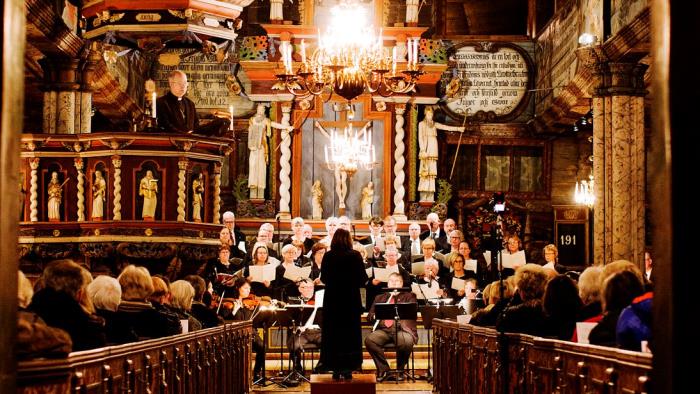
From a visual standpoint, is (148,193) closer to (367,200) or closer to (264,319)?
(264,319)

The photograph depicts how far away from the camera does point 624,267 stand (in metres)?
5.45

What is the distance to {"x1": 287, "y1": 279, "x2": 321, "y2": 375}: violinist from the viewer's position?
12.5 meters

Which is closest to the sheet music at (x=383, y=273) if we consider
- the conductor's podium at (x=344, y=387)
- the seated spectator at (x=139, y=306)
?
the conductor's podium at (x=344, y=387)

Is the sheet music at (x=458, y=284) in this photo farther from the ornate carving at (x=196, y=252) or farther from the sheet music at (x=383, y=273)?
the ornate carving at (x=196, y=252)

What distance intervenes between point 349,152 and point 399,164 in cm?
266

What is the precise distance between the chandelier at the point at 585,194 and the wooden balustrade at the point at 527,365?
8404 mm

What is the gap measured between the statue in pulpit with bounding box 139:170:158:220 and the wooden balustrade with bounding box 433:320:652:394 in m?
2.96

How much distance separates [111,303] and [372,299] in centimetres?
741

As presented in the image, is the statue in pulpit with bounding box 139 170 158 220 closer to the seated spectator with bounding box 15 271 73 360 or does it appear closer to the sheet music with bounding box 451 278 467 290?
the sheet music with bounding box 451 278 467 290

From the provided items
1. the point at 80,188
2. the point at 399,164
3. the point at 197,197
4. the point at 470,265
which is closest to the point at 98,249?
the point at 80,188

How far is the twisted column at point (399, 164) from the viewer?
19391 mm

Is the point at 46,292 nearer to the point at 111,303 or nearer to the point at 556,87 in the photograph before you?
the point at 111,303

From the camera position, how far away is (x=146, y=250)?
9336mm

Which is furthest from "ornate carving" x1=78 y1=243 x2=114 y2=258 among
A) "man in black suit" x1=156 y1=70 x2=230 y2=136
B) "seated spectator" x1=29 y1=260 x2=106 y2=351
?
"seated spectator" x1=29 y1=260 x2=106 y2=351
